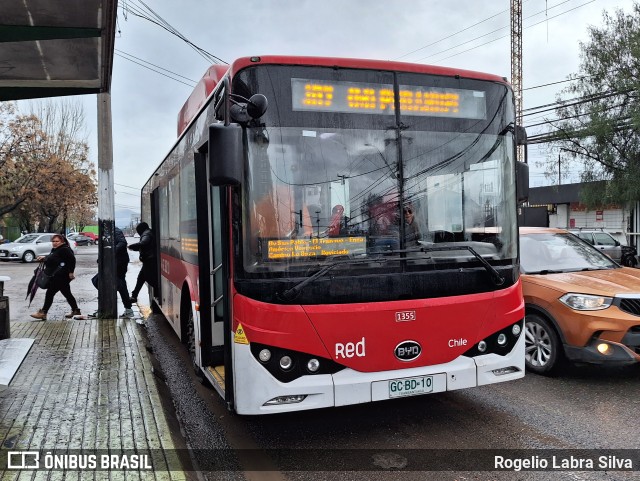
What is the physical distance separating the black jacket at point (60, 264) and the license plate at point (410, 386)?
753 cm

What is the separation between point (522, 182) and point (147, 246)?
734 cm

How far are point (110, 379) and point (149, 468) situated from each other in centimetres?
242

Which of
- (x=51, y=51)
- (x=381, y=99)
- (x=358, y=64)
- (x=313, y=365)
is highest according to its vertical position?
(x=51, y=51)

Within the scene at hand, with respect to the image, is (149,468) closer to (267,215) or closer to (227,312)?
(227,312)

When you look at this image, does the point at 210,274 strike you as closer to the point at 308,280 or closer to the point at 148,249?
the point at 308,280

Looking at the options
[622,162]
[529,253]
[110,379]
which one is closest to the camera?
[110,379]

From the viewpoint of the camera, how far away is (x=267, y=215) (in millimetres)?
3932

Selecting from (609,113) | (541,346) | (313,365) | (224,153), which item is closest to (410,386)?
(313,365)

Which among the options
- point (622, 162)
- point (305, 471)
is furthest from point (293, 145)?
point (622, 162)

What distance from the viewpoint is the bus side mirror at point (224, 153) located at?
3717 millimetres

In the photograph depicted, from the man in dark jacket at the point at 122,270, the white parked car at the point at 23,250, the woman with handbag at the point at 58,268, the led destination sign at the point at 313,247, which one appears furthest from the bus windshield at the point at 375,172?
the white parked car at the point at 23,250

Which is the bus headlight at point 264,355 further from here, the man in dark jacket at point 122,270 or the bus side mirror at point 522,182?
the man in dark jacket at point 122,270

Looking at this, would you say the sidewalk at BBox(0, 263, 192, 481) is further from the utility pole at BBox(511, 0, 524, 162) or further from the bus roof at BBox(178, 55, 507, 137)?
the utility pole at BBox(511, 0, 524, 162)

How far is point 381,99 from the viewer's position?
4262 mm
